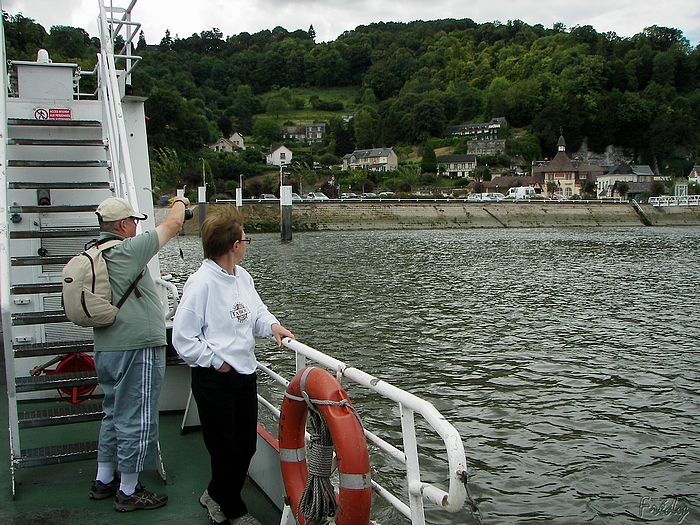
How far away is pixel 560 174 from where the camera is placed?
5536 inches

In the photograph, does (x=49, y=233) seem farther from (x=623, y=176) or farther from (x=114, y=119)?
(x=623, y=176)

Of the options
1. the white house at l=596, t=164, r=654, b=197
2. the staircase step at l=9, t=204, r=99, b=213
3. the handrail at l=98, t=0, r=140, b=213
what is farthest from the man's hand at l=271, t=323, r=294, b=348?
the white house at l=596, t=164, r=654, b=197

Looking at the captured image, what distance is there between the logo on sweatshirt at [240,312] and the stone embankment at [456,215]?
189 ft

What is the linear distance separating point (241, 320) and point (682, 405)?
9.32 meters

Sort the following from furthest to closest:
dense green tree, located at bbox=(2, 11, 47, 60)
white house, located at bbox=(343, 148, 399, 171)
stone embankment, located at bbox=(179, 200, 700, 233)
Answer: white house, located at bbox=(343, 148, 399, 171) < dense green tree, located at bbox=(2, 11, 47, 60) < stone embankment, located at bbox=(179, 200, 700, 233)

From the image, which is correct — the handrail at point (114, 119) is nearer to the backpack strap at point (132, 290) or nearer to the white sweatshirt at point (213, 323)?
the backpack strap at point (132, 290)

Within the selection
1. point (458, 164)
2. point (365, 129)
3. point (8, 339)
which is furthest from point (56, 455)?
point (365, 129)

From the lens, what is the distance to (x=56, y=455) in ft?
15.3

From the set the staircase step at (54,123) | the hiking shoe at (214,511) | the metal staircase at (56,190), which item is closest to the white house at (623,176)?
the metal staircase at (56,190)

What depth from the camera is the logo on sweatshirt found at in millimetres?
3768

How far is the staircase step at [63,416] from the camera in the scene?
15.4 feet

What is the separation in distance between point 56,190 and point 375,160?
153032 mm

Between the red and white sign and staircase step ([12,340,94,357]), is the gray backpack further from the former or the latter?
the red and white sign

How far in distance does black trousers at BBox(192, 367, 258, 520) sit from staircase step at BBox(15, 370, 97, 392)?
1531 mm
